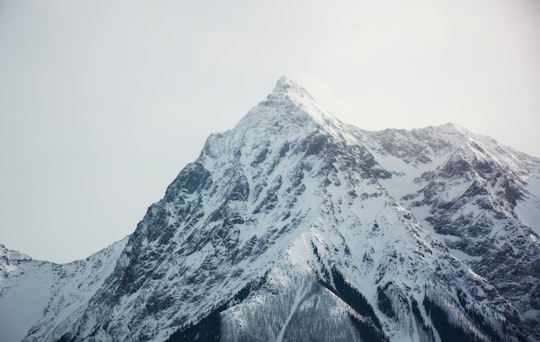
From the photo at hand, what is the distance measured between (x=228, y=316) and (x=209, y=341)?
11066mm

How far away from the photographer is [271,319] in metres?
199

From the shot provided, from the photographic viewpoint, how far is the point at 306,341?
19462cm

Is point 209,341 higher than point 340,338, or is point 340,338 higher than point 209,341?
point 209,341

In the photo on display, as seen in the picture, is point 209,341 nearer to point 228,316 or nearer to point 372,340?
point 228,316

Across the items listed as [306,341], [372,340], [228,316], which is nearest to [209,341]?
[228,316]

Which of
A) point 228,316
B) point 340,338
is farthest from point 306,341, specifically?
point 228,316

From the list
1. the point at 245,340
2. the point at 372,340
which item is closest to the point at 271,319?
the point at 245,340

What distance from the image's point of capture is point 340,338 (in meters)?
197

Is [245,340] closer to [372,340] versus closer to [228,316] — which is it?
[228,316]

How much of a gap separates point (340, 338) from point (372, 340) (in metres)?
11.6

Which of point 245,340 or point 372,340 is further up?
point 245,340

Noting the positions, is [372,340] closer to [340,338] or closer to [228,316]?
[340,338]

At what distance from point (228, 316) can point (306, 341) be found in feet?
90.0

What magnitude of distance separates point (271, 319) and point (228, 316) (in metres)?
14.6
